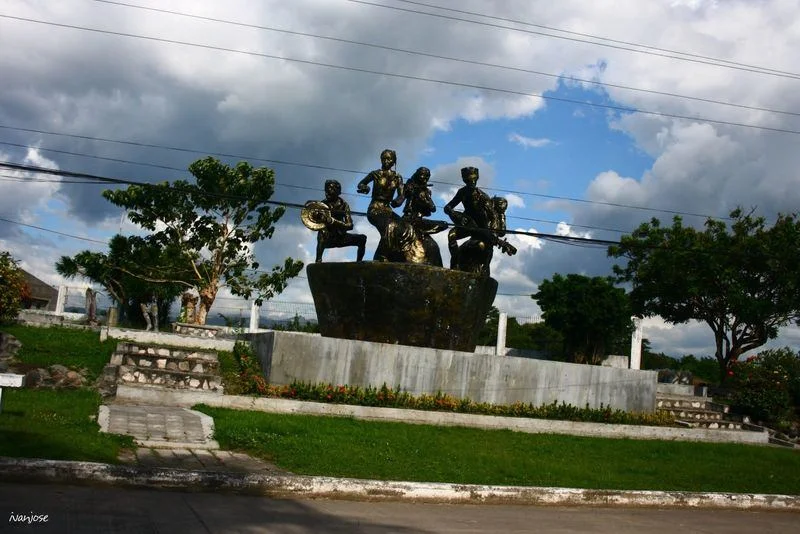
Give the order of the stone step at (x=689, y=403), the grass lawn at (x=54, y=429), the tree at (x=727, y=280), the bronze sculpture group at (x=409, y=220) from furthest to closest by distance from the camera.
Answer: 1. the tree at (x=727, y=280)
2. the stone step at (x=689, y=403)
3. the bronze sculpture group at (x=409, y=220)
4. the grass lawn at (x=54, y=429)

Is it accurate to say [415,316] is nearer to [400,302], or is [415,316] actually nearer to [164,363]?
[400,302]

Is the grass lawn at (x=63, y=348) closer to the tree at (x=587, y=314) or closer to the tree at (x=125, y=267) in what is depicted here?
the tree at (x=125, y=267)

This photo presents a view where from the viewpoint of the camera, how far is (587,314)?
84.2 feet

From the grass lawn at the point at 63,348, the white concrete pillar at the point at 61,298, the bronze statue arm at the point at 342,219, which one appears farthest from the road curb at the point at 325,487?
the white concrete pillar at the point at 61,298

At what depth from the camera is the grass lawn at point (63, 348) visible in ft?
43.2

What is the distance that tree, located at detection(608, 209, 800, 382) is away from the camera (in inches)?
873

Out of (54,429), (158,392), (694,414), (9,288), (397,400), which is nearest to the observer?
(54,429)

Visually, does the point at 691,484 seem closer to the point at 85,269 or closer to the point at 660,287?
the point at 660,287

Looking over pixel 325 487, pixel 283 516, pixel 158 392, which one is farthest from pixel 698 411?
pixel 283 516

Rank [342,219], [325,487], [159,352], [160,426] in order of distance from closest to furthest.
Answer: [325,487], [160,426], [159,352], [342,219]

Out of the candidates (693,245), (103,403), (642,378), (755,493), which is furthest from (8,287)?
(693,245)

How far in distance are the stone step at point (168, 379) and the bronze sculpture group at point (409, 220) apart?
10.6 feet

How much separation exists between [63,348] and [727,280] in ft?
60.5

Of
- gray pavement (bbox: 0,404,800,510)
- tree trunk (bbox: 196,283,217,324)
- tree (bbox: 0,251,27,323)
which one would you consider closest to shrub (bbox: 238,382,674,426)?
gray pavement (bbox: 0,404,800,510)
